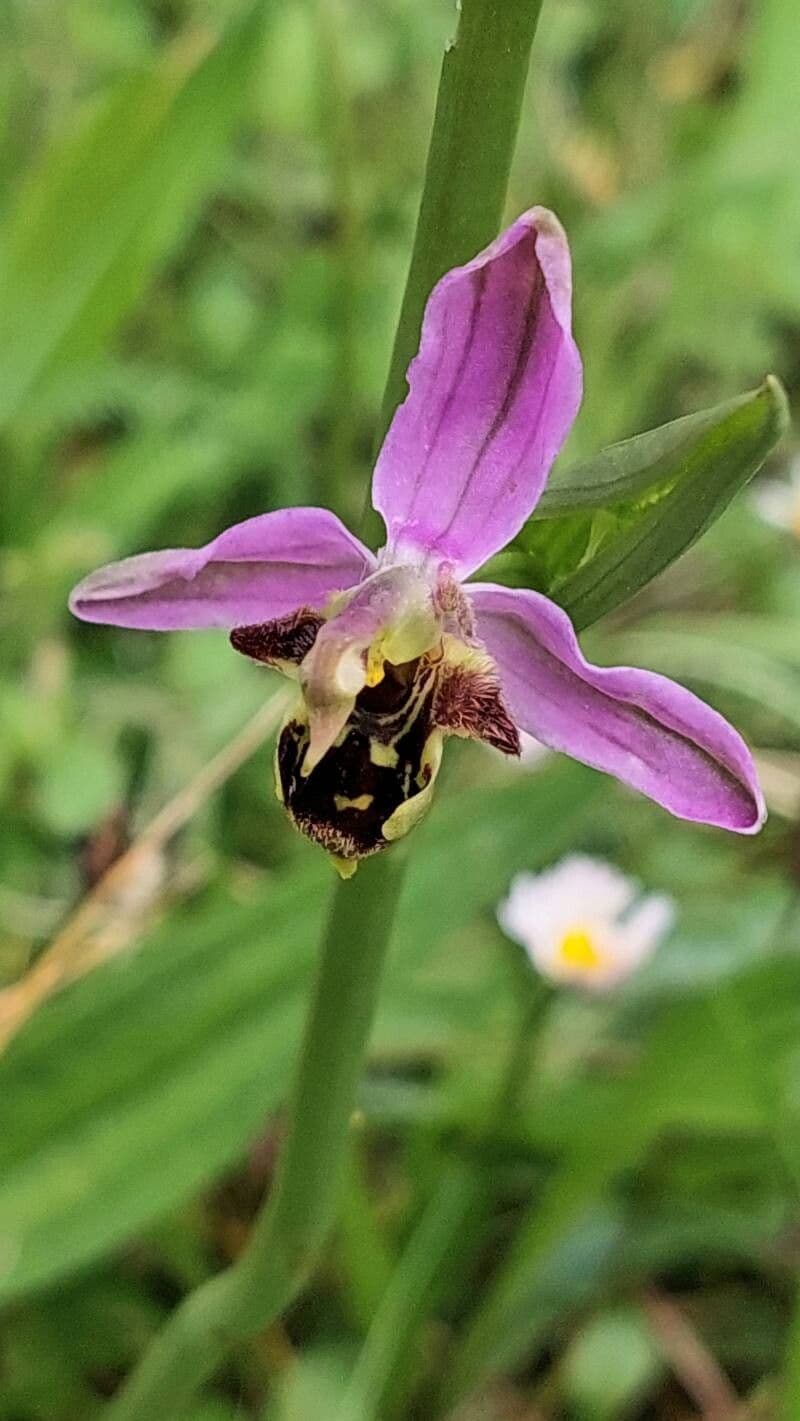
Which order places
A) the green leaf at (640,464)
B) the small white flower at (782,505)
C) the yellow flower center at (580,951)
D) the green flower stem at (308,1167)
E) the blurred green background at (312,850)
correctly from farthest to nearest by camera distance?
1. the small white flower at (782,505)
2. the yellow flower center at (580,951)
3. the blurred green background at (312,850)
4. the green flower stem at (308,1167)
5. the green leaf at (640,464)

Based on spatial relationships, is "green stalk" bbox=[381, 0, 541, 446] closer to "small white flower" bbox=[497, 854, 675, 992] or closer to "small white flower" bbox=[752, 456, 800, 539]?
"small white flower" bbox=[497, 854, 675, 992]

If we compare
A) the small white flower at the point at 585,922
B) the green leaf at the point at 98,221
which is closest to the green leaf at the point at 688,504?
the small white flower at the point at 585,922

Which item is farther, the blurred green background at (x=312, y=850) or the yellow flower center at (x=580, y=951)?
the yellow flower center at (x=580, y=951)

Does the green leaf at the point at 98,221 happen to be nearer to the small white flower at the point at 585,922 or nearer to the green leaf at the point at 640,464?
the small white flower at the point at 585,922

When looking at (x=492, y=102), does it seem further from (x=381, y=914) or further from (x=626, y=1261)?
(x=626, y=1261)

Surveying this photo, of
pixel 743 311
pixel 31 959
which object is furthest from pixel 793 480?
pixel 31 959

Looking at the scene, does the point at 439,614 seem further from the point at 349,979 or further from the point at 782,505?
the point at 782,505
